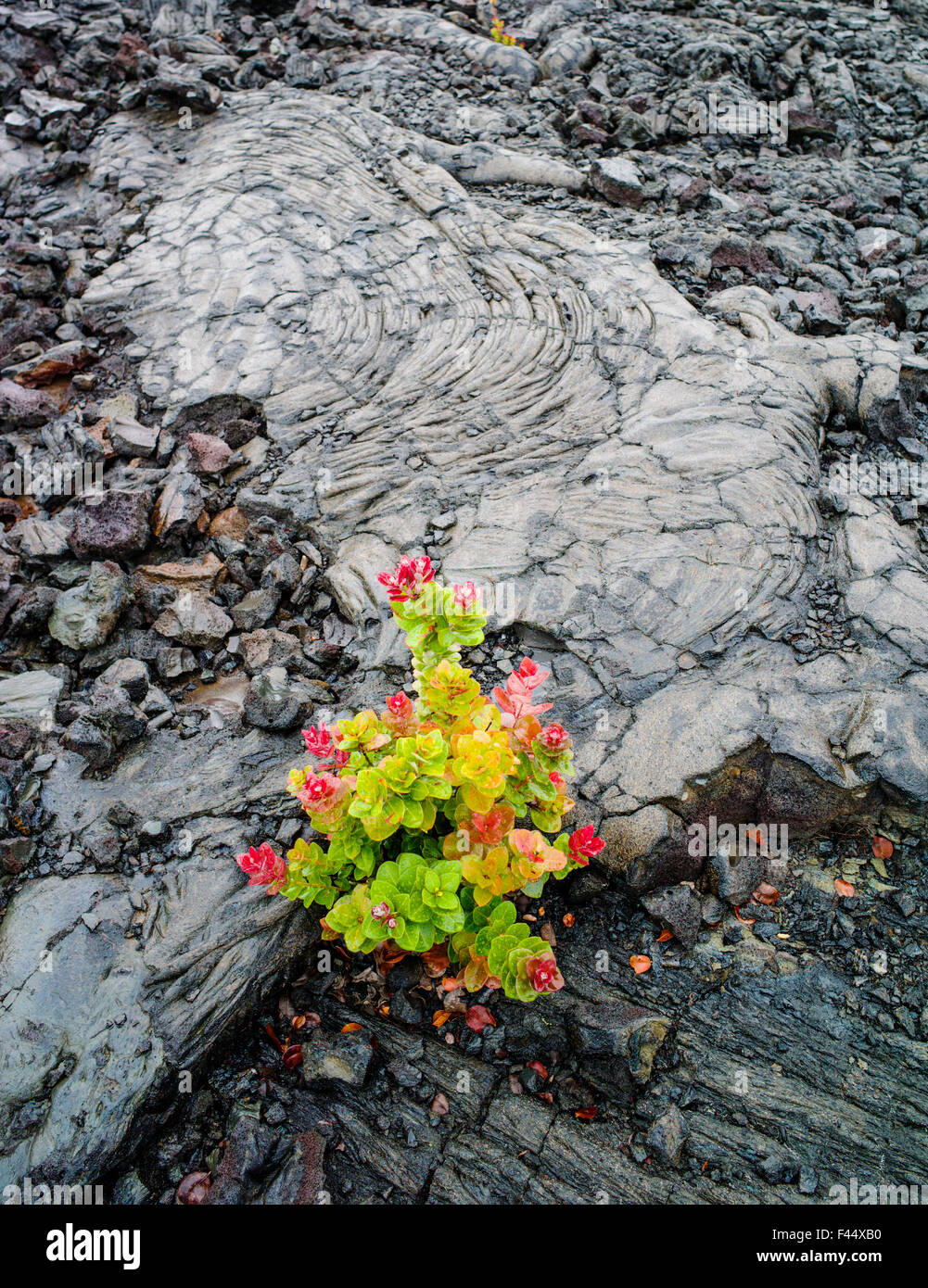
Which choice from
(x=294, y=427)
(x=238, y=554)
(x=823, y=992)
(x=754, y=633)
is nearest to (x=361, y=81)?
(x=294, y=427)

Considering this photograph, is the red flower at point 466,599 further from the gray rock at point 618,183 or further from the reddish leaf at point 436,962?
the gray rock at point 618,183

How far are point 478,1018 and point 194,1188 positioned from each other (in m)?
1.35

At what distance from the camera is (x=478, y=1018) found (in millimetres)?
3758

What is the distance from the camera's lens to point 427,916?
3283 mm

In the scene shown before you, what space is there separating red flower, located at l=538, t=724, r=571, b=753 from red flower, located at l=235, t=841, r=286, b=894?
1.25 metres

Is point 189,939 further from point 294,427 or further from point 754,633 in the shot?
point 294,427

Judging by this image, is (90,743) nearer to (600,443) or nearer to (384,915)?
(384,915)

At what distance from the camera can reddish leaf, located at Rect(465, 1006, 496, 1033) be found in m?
3.74

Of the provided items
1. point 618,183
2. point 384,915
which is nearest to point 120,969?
point 384,915

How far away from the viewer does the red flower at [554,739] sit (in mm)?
3295

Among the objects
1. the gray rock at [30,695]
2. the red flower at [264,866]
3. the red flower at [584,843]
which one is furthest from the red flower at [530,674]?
the gray rock at [30,695]

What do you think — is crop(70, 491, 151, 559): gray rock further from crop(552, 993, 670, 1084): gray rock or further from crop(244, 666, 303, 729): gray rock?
crop(552, 993, 670, 1084): gray rock

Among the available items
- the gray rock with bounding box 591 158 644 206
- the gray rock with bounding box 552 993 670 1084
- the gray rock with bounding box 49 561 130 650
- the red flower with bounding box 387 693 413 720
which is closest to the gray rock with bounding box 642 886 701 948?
the gray rock with bounding box 552 993 670 1084

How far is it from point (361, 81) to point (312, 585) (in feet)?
23.5
